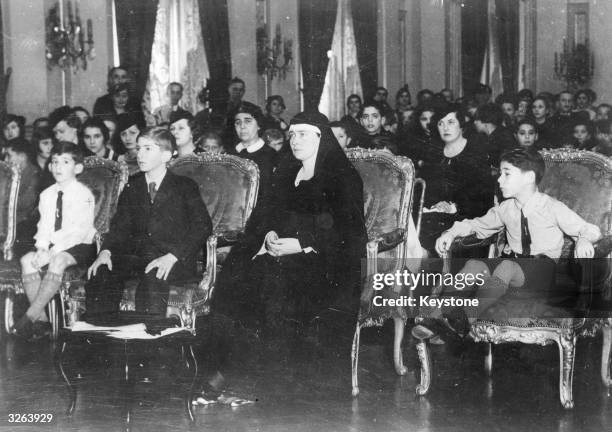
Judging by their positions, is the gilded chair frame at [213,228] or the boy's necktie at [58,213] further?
the boy's necktie at [58,213]

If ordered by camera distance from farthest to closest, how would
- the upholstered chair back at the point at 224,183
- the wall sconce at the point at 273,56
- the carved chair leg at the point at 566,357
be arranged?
the upholstered chair back at the point at 224,183
the wall sconce at the point at 273,56
the carved chair leg at the point at 566,357

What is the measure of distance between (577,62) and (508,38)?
1.11ft

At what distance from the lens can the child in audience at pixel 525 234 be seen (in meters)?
3.24

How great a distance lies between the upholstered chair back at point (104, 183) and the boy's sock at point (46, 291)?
0.33 meters

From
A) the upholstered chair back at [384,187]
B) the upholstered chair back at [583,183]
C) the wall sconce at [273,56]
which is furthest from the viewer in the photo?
the wall sconce at [273,56]

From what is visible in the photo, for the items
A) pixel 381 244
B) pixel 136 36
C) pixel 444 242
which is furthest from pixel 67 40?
pixel 444 242

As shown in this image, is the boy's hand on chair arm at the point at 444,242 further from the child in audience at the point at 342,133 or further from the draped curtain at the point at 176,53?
the draped curtain at the point at 176,53

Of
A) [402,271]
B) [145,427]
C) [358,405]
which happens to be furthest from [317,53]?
[145,427]

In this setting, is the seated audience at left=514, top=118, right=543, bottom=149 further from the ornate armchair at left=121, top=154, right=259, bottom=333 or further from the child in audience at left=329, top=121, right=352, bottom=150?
the ornate armchair at left=121, top=154, right=259, bottom=333

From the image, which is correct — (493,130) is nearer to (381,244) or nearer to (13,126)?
(381,244)

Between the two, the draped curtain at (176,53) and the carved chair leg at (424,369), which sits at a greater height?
the draped curtain at (176,53)

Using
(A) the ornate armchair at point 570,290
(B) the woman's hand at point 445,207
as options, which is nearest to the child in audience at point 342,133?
(B) the woman's hand at point 445,207

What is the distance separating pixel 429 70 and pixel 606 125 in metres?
0.88

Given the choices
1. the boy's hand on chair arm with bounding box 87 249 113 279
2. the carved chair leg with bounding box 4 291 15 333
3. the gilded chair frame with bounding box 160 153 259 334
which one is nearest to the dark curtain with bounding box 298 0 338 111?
the gilded chair frame with bounding box 160 153 259 334
